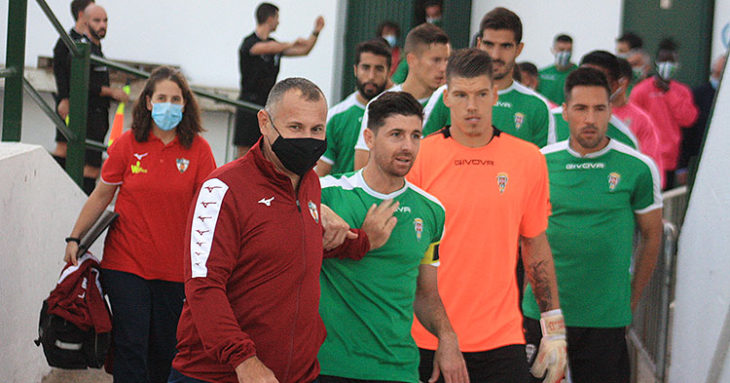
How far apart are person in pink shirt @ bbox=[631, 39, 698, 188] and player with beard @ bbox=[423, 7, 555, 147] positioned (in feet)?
16.0

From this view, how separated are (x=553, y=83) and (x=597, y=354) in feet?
15.1

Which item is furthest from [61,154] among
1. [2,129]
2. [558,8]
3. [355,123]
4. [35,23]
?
[558,8]

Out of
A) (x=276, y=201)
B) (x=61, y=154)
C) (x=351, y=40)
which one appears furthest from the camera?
(x=351, y=40)

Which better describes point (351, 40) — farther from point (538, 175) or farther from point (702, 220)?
point (538, 175)

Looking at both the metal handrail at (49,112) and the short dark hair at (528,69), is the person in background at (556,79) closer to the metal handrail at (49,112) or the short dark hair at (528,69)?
the short dark hair at (528,69)

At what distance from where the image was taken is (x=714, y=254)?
5.60 metres

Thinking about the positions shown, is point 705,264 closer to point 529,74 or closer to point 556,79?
point 529,74

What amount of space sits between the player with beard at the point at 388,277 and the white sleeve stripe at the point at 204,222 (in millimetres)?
886

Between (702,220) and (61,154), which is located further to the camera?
(61,154)

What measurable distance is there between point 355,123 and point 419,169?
1.75 meters

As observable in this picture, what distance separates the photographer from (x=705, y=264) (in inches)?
227

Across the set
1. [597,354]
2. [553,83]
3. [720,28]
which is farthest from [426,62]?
[720,28]

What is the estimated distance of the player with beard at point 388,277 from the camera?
4055 millimetres

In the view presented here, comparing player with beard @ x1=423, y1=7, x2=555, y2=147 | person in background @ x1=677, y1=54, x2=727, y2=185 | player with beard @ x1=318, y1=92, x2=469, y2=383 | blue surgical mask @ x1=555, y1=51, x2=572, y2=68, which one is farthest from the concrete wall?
person in background @ x1=677, y1=54, x2=727, y2=185
